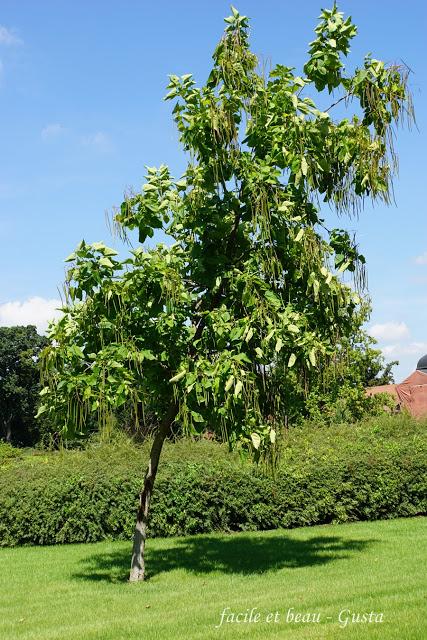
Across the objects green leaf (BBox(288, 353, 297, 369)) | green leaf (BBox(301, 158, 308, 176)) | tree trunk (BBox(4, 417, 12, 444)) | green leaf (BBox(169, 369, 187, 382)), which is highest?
tree trunk (BBox(4, 417, 12, 444))

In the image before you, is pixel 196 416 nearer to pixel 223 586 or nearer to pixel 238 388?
pixel 238 388

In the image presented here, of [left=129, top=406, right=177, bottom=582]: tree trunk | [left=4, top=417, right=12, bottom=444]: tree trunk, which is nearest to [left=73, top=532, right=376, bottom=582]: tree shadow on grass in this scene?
[left=129, top=406, right=177, bottom=582]: tree trunk

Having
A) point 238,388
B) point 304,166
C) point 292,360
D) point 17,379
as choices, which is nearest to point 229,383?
point 238,388

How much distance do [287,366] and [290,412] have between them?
117 centimetres

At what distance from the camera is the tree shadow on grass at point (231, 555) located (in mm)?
10438

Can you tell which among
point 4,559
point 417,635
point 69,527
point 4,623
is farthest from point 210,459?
point 417,635

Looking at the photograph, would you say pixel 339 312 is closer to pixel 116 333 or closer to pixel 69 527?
pixel 116 333

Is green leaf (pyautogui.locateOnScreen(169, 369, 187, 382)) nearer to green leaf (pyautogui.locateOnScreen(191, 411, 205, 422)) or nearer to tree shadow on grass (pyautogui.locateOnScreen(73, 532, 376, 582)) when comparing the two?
green leaf (pyautogui.locateOnScreen(191, 411, 205, 422))

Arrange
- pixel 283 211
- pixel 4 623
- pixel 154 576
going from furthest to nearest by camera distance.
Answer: pixel 154 576 → pixel 283 211 → pixel 4 623

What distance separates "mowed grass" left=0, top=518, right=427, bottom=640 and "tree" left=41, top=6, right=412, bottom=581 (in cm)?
183

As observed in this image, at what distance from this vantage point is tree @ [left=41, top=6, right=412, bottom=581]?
27.2ft

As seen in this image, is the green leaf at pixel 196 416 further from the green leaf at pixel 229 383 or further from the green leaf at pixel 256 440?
the green leaf at pixel 229 383

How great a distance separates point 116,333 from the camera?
8.50 metres

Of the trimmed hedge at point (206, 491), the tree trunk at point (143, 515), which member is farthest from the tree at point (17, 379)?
the tree trunk at point (143, 515)
